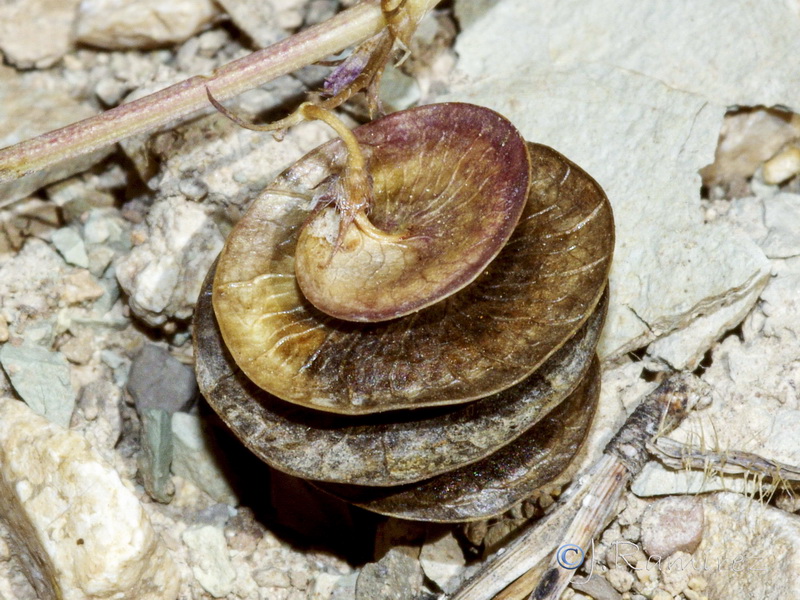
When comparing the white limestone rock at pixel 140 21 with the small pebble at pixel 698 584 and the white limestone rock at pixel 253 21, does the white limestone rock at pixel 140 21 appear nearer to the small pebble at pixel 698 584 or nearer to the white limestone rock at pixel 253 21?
the white limestone rock at pixel 253 21

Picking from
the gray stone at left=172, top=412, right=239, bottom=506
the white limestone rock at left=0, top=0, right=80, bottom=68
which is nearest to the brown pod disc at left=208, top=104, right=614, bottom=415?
A: the gray stone at left=172, top=412, right=239, bottom=506

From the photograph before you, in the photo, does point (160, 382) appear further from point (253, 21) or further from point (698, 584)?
point (698, 584)

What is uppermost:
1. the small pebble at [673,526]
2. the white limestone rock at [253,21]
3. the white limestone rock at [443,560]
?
the white limestone rock at [253,21]

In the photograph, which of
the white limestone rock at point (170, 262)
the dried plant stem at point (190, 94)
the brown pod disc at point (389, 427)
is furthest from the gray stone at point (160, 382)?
the dried plant stem at point (190, 94)

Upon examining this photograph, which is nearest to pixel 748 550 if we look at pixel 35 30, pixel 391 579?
pixel 391 579

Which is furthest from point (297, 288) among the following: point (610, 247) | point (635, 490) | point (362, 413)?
point (635, 490)

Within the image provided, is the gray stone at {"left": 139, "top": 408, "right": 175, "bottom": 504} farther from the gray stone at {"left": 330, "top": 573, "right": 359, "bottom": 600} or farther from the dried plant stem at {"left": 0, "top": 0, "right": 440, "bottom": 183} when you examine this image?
the dried plant stem at {"left": 0, "top": 0, "right": 440, "bottom": 183}
